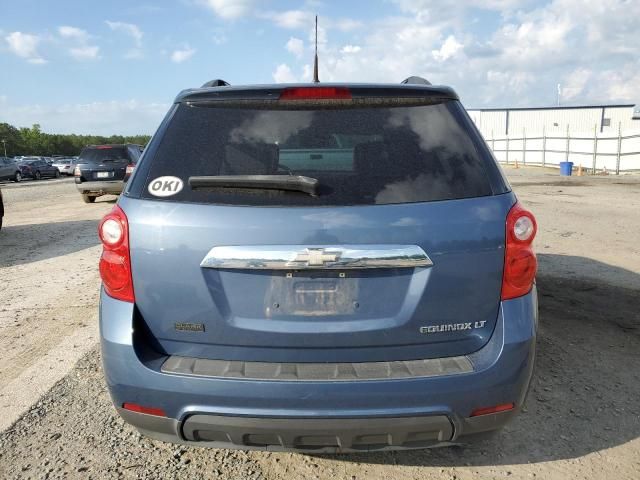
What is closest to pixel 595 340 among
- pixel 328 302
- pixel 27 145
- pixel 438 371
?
pixel 438 371

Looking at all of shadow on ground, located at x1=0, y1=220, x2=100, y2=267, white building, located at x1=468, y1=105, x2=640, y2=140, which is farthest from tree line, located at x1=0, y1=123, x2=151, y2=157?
shadow on ground, located at x1=0, y1=220, x2=100, y2=267

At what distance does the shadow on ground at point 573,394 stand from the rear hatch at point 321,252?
83cm

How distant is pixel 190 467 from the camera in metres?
2.55

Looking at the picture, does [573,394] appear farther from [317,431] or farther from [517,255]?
[317,431]

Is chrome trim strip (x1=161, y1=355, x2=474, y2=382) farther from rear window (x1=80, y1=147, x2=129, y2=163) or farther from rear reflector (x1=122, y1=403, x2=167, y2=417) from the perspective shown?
rear window (x1=80, y1=147, x2=129, y2=163)

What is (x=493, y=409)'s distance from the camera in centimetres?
207

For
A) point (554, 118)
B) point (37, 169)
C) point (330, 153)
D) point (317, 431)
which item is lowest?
point (317, 431)

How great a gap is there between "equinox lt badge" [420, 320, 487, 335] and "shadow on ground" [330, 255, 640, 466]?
655mm

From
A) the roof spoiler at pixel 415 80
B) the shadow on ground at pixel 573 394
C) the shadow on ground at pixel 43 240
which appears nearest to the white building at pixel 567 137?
the shadow on ground at pixel 573 394

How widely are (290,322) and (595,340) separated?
10.6 feet

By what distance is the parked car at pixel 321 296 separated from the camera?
1.97m

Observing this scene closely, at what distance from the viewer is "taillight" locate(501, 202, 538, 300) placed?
6.79 ft

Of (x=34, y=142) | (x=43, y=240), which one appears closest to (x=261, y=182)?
(x=43, y=240)

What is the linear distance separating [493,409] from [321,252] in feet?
3.22
